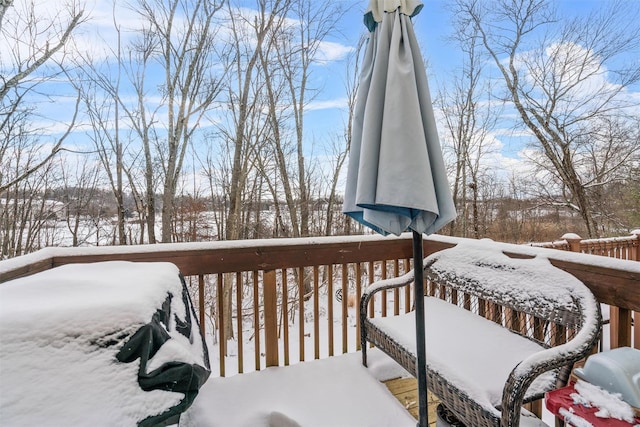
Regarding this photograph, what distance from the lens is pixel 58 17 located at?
5637 millimetres

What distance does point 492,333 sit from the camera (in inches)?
79.3

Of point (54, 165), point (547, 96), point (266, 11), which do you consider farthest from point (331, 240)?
point (547, 96)

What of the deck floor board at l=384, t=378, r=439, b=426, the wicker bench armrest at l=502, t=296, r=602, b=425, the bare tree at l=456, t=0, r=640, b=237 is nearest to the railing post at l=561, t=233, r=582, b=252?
the deck floor board at l=384, t=378, r=439, b=426

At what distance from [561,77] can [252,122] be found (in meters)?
8.37

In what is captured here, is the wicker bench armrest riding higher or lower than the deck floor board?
higher

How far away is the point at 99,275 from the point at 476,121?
11.1m

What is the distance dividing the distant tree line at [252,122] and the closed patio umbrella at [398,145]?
6970mm

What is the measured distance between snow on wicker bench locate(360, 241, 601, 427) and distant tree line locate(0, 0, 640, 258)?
653 centimetres

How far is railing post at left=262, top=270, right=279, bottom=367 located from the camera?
256 cm

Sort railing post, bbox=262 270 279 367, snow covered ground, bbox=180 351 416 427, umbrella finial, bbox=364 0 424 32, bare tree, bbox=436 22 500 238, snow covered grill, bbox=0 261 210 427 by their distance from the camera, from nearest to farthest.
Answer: snow covered grill, bbox=0 261 210 427 → umbrella finial, bbox=364 0 424 32 → snow covered ground, bbox=180 351 416 427 → railing post, bbox=262 270 279 367 → bare tree, bbox=436 22 500 238

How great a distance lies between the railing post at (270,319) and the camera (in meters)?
2.56

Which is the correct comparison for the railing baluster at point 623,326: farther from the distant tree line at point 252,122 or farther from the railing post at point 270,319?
the distant tree line at point 252,122

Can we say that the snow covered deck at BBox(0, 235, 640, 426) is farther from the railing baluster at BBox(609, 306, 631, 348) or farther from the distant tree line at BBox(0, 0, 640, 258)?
the distant tree line at BBox(0, 0, 640, 258)

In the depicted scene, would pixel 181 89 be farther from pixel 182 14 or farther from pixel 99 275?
pixel 99 275
